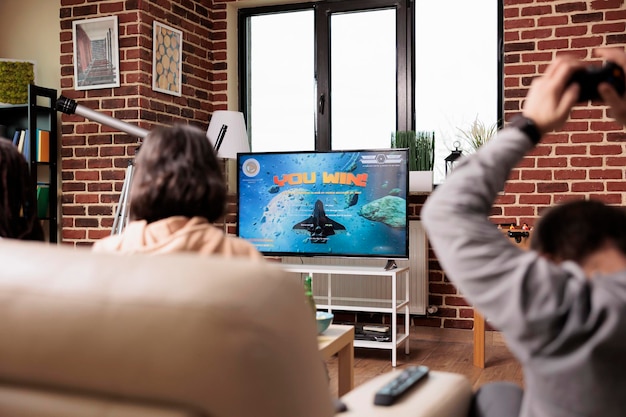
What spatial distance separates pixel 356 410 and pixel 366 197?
9.71 ft

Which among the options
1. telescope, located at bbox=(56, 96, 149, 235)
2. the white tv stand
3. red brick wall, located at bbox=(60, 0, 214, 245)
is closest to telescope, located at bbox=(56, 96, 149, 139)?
telescope, located at bbox=(56, 96, 149, 235)

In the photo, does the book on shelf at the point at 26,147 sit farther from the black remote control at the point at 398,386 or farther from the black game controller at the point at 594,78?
the black game controller at the point at 594,78

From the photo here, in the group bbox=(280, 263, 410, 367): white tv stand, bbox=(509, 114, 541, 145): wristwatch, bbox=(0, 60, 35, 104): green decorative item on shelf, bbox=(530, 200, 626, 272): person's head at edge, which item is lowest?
bbox=(280, 263, 410, 367): white tv stand

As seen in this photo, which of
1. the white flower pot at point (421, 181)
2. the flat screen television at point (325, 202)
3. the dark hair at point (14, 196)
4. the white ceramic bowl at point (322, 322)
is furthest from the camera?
the white flower pot at point (421, 181)

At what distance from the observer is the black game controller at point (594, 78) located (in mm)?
952

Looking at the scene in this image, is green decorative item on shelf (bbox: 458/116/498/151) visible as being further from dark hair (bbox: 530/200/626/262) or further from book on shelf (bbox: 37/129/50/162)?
dark hair (bbox: 530/200/626/262)

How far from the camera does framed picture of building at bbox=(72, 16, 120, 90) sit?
14.2 feet

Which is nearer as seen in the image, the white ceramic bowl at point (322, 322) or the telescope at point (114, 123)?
the white ceramic bowl at point (322, 322)

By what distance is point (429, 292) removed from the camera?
4.63m

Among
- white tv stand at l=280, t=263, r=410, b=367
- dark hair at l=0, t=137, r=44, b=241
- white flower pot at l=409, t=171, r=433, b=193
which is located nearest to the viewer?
dark hair at l=0, t=137, r=44, b=241

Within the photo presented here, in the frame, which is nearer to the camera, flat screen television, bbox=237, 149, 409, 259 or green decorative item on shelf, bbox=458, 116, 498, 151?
flat screen television, bbox=237, 149, 409, 259

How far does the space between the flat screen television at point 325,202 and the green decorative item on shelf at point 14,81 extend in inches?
57.6

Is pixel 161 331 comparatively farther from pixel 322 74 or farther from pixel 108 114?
pixel 322 74

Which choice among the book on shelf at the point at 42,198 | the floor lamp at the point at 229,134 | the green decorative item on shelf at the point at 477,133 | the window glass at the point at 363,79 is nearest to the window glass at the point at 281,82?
the window glass at the point at 363,79
